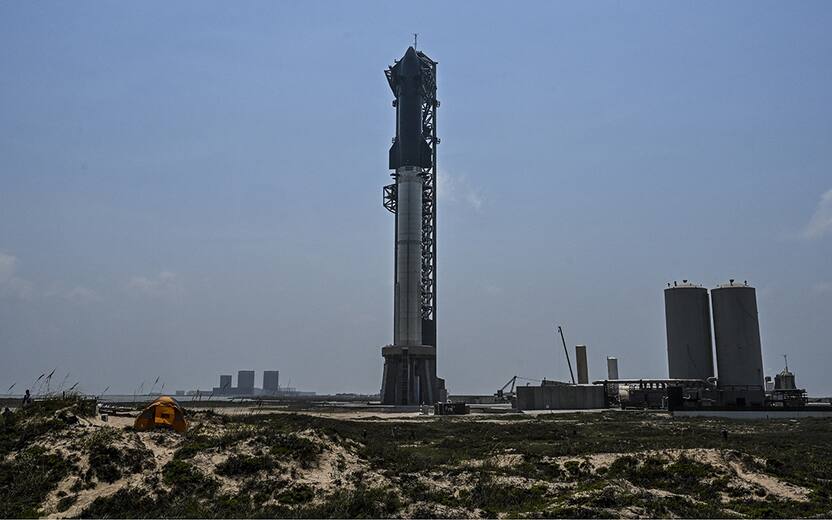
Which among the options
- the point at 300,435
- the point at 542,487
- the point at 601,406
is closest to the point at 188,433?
the point at 300,435

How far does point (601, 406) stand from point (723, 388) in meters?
20.1

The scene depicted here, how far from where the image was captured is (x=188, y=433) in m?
35.5

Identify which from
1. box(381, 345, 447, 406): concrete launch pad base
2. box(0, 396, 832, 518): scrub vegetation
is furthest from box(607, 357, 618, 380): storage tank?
box(0, 396, 832, 518): scrub vegetation

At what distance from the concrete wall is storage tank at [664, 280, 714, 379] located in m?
15.9

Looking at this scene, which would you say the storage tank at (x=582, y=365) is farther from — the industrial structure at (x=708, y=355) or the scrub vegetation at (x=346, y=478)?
the scrub vegetation at (x=346, y=478)

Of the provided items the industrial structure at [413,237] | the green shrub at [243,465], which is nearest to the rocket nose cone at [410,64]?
the industrial structure at [413,237]

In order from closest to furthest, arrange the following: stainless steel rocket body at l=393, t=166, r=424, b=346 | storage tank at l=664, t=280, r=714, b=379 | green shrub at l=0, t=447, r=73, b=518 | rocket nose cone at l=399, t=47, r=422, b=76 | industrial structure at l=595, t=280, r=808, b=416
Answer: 1. green shrub at l=0, t=447, r=73, b=518
2. industrial structure at l=595, t=280, r=808, b=416
3. storage tank at l=664, t=280, r=714, b=379
4. stainless steel rocket body at l=393, t=166, r=424, b=346
5. rocket nose cone at l=399, t=47, r=422, b=76

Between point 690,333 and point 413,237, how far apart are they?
53.7 metres

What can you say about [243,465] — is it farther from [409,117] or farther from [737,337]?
[409,117]

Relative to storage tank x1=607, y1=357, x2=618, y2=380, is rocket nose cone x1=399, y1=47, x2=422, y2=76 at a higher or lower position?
higher

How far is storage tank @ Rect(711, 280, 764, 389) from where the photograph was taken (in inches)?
4284

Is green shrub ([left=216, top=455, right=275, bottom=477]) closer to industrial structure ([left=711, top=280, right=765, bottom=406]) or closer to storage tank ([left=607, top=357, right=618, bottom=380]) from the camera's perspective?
industrial structure ([left=711, top=280, right=765, bottom=406])

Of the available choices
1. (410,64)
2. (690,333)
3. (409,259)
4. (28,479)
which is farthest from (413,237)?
(28,479)

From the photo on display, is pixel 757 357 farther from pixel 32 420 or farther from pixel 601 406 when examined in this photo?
pixel 32 420
